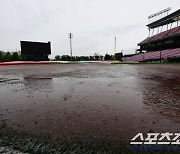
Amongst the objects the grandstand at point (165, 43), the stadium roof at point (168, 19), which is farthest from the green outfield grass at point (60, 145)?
the stadium roof at point (168, 19)

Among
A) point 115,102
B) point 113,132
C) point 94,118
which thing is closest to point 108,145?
point 113,132

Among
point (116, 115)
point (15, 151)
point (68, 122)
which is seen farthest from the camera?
point (116, 115)

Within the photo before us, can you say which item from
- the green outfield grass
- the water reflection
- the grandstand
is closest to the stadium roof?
the grandstand

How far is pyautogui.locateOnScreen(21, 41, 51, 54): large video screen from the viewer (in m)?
41.3

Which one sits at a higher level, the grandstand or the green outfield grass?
the grandstand

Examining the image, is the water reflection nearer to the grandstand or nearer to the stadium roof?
the grandstand

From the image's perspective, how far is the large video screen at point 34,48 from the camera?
136 feet

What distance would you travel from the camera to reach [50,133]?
2.34m

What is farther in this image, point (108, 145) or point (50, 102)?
point (50, 102)

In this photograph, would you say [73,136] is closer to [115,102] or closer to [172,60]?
[115,102]

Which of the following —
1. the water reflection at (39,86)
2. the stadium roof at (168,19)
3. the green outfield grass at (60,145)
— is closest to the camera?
the green outfield grass at (60,145)

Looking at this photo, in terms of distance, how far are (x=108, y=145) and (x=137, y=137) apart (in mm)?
506

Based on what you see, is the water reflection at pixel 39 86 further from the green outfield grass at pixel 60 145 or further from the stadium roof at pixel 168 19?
the stadium roof at pixel 168 19

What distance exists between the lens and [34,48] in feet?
141
